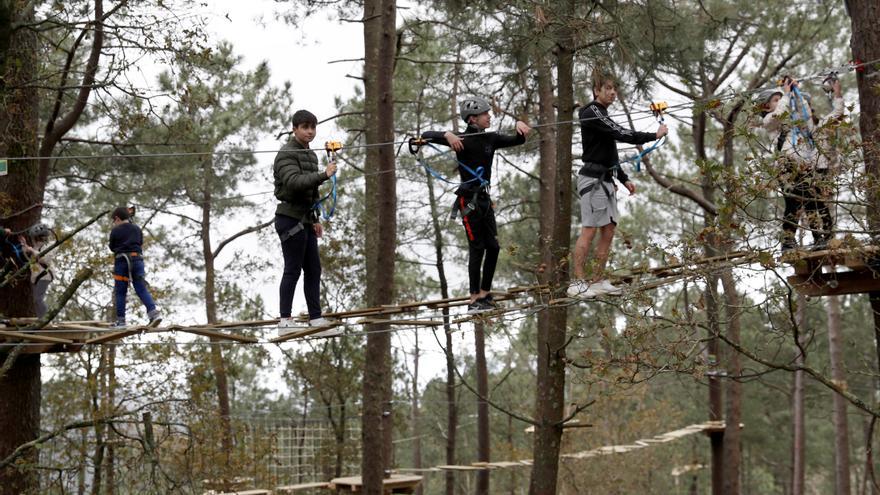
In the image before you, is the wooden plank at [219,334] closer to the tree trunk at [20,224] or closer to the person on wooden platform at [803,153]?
the tree trunk at [20,224]

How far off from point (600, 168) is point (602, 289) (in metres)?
0.77

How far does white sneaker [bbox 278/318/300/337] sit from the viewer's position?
5.28 metres

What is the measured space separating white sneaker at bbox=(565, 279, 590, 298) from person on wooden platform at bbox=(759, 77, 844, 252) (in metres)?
1.01

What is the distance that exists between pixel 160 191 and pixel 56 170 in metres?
3.23

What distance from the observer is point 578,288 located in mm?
5062

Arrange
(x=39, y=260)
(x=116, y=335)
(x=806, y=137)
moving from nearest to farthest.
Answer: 1. (x=806, y=137)
2. (x=116, y=335)
3. (x=39, y=260)

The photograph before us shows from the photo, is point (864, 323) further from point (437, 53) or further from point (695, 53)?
point (695, 53)

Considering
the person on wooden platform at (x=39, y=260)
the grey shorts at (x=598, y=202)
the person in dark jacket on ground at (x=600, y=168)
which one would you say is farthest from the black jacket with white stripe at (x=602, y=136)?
the person on wooden platform at (x=39, y=260)

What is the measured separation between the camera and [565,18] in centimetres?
565

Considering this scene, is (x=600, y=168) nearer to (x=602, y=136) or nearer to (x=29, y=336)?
(x=602, y=136)

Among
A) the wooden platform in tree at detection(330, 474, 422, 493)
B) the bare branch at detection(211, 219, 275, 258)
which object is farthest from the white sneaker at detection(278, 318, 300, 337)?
the bare branch at detection(211, 219, 275, 258)

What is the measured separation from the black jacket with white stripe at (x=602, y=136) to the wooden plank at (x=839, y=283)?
3.77 feet

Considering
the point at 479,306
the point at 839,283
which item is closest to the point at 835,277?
the point at 839,283

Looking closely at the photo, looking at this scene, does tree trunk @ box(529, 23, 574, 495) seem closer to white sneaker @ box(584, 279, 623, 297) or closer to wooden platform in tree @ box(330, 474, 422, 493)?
white sneaker @ box(584, 279, 623, 297)
